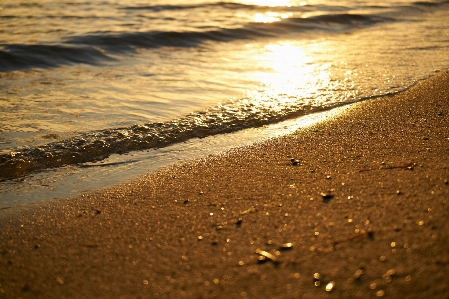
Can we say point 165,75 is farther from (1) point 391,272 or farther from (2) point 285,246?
(1) point 391,272

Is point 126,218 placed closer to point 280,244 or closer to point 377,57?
point 280,244

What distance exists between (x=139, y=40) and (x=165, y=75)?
2807 millimetres

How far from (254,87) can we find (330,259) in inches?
169

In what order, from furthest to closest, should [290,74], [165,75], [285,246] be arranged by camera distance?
1. [165,75]
2. [290,74]
3. [285,246]

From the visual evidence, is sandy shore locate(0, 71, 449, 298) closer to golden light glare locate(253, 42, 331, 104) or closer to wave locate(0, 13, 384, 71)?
golden light glare locate(253, 42, 331, 104)

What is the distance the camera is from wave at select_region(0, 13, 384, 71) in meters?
8.47

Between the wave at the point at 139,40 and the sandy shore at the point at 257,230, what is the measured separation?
517cm

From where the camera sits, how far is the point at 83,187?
3904 millimetres

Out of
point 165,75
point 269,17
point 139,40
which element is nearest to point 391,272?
point 165,75

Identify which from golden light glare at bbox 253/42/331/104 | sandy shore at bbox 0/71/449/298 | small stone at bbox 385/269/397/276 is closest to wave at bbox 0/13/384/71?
golden light glare at bbox 253/42/331/104

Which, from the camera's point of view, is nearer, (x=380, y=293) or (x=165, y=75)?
(x=380, y=293)

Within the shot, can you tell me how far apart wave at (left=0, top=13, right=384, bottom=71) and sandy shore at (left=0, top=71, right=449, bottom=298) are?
5167mm

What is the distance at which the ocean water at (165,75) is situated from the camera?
4.62m

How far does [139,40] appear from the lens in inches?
389
